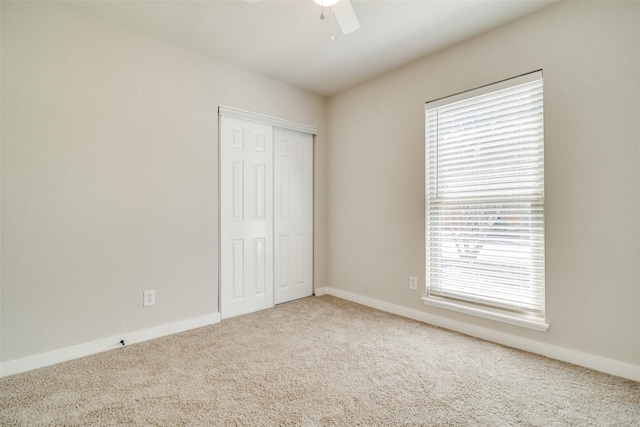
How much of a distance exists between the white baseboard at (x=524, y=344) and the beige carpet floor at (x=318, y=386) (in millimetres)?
65

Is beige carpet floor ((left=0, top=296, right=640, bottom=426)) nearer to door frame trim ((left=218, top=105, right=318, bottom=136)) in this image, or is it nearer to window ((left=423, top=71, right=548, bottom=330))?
window ((left=423, top=71, right=548, bottom=330))

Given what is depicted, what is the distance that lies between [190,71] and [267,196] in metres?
1.40

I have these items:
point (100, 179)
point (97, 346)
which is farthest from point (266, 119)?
point (97, 346)

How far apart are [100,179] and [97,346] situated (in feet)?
4.15

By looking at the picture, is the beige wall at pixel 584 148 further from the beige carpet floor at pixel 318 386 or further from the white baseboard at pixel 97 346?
the white baseboard at pixel 97 346

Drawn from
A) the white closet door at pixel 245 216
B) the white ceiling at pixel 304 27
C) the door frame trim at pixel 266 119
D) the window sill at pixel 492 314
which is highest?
the white ceiling at pixel 304 27

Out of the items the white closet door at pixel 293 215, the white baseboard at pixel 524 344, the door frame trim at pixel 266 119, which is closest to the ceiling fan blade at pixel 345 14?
the door frame trim at pixel 266 119

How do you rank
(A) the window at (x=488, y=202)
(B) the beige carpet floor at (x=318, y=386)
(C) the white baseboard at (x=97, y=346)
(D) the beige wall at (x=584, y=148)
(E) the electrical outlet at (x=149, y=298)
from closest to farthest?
(B) the beige carpet floor at (x=318, y=386)
(D) the beige wall at (x=584, y=148)
(C) the white baseboard at (x=97, y=346)
(A) the window at (x=488, y=202)
(E) the electrical outlet at (x=149, y=298)

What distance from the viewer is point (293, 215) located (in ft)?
12.1

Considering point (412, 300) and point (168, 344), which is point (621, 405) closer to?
point (412, 300)

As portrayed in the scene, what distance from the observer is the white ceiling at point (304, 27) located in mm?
2170

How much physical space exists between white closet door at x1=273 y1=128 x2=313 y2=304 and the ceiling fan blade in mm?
1759

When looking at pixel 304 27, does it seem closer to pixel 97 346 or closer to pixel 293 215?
pixel 293 215

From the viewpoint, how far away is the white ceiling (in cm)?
217
